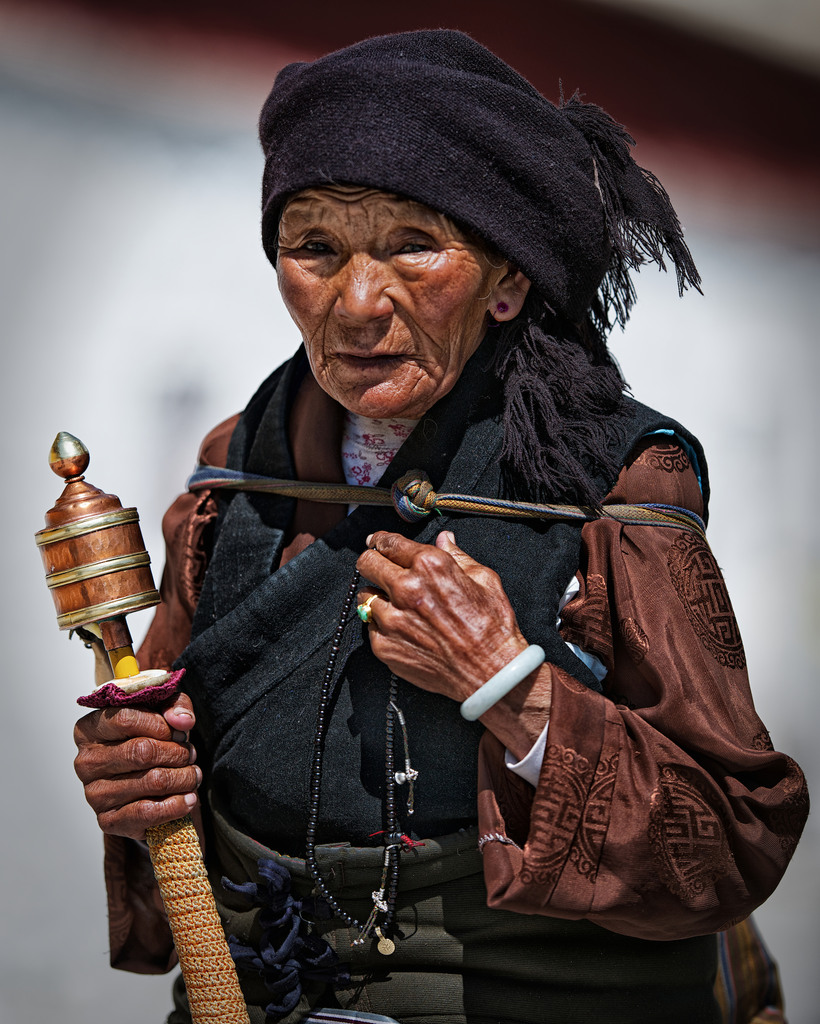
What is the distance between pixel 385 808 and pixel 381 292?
0.81 m

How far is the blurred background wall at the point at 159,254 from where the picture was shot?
3016mm

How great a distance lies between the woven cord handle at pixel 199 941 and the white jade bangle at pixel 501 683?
0.55 metres

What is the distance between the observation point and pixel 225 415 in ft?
10.7

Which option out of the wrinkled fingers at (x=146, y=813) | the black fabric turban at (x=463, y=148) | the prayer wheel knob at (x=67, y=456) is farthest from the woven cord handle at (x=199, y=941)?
the black fabric turban at (x=463, y=148)

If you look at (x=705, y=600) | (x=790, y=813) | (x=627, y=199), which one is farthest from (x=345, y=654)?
(x=627, y=199)

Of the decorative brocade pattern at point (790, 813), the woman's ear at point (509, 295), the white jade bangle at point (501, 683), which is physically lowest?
the decorative brocade pattern at point (790, 813)

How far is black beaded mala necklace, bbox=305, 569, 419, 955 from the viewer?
157 cm

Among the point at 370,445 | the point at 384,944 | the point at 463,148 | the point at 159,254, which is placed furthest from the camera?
the point at 159,254

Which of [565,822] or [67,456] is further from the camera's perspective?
[67,456]

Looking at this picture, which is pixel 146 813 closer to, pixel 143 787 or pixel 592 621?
pixel 143 787

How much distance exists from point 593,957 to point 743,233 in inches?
113

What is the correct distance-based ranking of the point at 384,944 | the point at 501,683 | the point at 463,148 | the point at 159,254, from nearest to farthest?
the point at 501,683
the point at 463,148
the point at 384,944
the point at 159,254

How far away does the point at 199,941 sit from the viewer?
62.2 inches

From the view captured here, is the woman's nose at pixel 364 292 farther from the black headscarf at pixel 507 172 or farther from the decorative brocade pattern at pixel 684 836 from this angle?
the decorative brocade pattern at pixel 684 836
